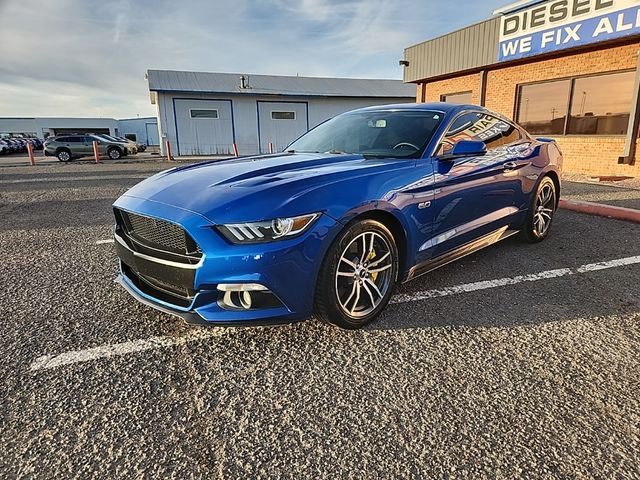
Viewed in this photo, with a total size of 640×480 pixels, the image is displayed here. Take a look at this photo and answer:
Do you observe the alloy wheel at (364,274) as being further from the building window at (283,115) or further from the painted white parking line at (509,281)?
the building window at (283,115)

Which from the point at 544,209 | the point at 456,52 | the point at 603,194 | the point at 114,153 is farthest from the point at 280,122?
the point at 544,209

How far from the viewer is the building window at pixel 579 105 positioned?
32.0ft

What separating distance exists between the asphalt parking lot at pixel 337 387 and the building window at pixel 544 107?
941 cm

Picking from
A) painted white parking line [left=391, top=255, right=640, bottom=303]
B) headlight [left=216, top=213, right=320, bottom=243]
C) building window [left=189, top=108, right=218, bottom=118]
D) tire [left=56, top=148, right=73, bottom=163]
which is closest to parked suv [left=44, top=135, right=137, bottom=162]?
tire [left=56, top=148, right=73, bottom=163]

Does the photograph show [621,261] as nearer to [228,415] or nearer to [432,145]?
[432,145]

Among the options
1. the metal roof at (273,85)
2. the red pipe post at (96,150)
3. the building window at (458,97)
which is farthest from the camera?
the metal roof at (273,85)

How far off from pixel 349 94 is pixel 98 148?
14.9 metres

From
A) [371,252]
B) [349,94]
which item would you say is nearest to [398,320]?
[371,252]

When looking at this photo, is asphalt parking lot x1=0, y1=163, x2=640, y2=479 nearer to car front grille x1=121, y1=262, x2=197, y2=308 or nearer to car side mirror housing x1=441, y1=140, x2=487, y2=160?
car front grille x1=121, y1=262, x2=197, y2=308

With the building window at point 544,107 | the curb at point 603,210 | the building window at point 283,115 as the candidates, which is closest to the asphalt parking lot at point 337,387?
the curb at point 603,210

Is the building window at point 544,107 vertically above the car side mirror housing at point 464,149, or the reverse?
the building window at point 544,107

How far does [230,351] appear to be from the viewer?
2479mm

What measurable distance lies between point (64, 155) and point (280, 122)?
11928 mm

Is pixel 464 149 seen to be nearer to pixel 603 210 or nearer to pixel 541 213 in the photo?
pixel 541 213
